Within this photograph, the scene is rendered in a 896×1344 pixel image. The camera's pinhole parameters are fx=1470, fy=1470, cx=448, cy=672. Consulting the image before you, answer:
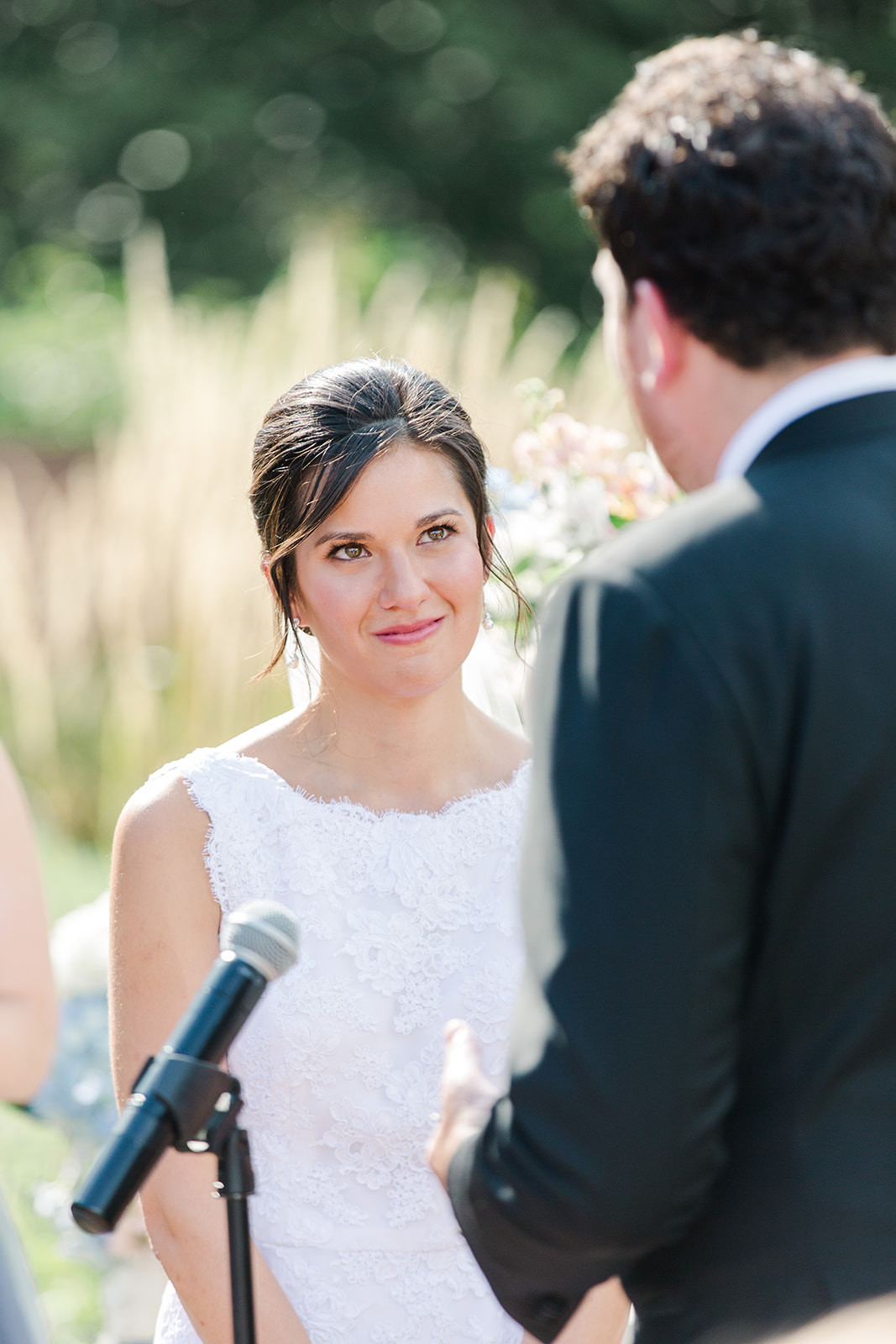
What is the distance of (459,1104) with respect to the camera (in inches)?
60.8

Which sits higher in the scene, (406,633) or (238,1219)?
(406,633)

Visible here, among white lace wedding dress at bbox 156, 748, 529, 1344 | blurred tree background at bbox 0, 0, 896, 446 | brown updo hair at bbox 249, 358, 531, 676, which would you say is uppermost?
blurred tree background at bbox 0, 0, 896, 446

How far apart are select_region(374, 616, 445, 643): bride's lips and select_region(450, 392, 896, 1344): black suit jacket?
1157 millimetres

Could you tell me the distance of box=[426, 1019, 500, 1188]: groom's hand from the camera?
4.98 feet

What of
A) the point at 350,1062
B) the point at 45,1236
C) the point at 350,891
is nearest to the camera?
the point at 350,1062

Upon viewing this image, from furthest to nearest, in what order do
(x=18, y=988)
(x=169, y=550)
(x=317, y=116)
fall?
1. (x=317, y=116)
2. (x=169, y=550)
3. (x=18, y=988)

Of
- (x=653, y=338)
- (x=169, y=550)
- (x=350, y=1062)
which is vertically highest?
(x=653, y=338)

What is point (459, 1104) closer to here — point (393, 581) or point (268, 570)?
point (393, 581)

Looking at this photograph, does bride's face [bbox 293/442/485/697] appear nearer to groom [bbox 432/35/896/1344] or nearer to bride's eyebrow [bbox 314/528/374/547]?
bride's eyebrow [bbox 314/528/374/547]

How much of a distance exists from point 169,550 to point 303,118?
432 inches

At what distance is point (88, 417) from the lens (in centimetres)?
1032

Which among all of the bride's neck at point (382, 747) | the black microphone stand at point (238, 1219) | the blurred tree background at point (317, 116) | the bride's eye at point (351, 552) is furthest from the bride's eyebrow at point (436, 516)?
the blurred tree background at point (317, 116)

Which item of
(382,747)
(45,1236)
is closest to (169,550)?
(45,1236)

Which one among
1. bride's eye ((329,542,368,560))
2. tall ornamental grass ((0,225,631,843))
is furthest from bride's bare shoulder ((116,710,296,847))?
tall ornamental grass ((0,225,631,843))
